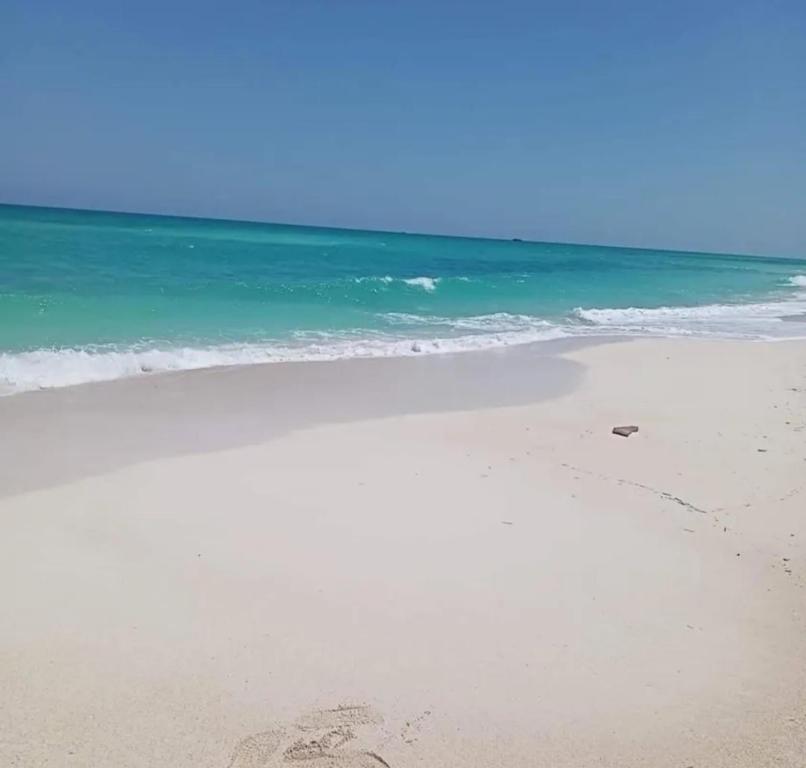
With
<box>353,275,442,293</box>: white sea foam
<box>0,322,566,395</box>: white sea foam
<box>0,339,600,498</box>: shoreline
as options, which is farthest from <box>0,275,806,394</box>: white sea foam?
<box>353,275,442,293</box>: white sea foam

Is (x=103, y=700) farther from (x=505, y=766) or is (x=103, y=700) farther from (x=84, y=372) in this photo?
(x=84, y=372)

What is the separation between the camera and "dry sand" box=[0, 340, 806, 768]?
8.57 feet

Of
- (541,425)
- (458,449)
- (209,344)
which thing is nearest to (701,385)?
(541,425)

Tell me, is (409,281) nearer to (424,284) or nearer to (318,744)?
(424,284)

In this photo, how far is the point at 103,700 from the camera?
106 inches

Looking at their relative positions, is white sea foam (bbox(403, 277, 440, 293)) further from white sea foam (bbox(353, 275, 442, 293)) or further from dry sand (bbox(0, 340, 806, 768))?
dry sand (bbox(0, 340, 806, 768))

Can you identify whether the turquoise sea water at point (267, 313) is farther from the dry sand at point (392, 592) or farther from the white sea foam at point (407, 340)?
the dry sand at point (392, 592)

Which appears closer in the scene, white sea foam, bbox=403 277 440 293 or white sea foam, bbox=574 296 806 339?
white sea foam, bbox=574 296 806 339

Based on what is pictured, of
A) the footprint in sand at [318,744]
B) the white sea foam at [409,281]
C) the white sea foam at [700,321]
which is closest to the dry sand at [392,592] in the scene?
the footprint in sand at [318,744]

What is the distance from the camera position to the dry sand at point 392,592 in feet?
8.57

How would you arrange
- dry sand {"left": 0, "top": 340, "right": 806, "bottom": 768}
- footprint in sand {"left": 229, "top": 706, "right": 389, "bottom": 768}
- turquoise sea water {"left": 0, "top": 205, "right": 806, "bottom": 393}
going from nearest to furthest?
footprint in sand {"left": 229, "top": 706, "right": 389, "bottom": 768} < dry sand {"left": 0, "top": 340, "right": 806, "bottom": 768} < turquoise sea water {"left": 0, "top": 205, "right": 806, "bottom": 393}

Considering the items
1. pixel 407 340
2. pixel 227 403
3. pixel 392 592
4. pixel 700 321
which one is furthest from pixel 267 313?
pixel 392 592

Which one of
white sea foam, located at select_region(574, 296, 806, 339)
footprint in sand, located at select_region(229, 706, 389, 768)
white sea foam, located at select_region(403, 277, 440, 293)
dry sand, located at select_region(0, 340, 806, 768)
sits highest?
white sea foam, located at select_region(403, 277, 440, 293)

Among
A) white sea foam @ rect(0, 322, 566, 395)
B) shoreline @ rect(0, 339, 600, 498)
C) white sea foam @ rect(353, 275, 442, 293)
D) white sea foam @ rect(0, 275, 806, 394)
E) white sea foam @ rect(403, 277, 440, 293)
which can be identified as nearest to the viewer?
shoreline @ rect(0, 339, 600, 498)
